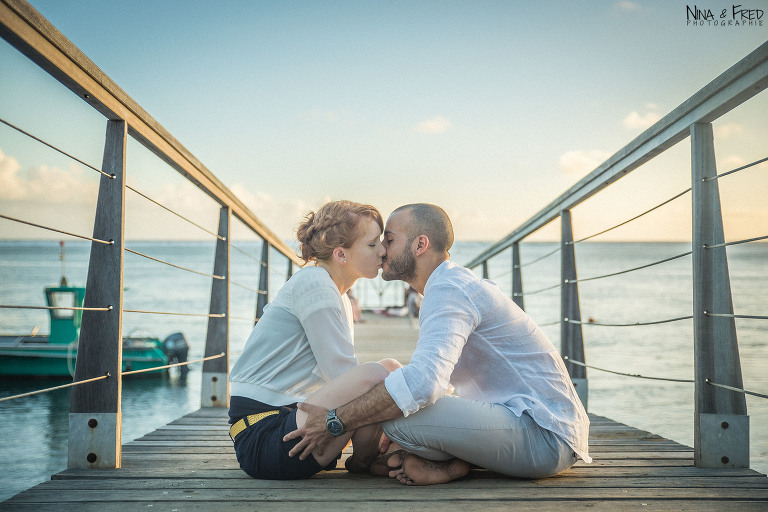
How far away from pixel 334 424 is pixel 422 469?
278 mm

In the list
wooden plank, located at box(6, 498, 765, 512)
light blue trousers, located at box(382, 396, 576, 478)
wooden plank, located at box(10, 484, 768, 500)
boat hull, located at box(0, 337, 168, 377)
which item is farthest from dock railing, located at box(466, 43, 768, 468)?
boat hull, located at box(0, 337, 168, 377)

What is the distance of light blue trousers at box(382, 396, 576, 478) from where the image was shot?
172 cm

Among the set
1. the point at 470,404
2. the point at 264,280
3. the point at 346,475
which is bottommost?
the point at 346,475

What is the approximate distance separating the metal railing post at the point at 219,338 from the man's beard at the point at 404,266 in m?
1.45

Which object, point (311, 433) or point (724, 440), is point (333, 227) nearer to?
point (311, 433)

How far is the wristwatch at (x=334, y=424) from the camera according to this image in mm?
1698

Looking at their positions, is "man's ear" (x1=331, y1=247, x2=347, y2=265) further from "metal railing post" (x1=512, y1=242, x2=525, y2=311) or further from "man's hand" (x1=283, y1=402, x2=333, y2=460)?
"metal railing post" (x1=512, y1=242, x2=525, y2=311)

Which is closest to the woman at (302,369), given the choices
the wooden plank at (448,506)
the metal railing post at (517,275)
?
the wooden plank at (448,506)

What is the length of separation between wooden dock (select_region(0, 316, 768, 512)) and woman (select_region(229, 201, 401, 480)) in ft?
0.26

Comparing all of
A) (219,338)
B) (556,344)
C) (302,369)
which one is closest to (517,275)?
(219,338)

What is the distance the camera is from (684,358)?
428 inches

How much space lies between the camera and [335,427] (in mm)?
1703

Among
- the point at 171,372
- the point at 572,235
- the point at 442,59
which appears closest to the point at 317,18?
the point at 442,59

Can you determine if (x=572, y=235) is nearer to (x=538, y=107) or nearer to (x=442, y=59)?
(x=442, y=59)
